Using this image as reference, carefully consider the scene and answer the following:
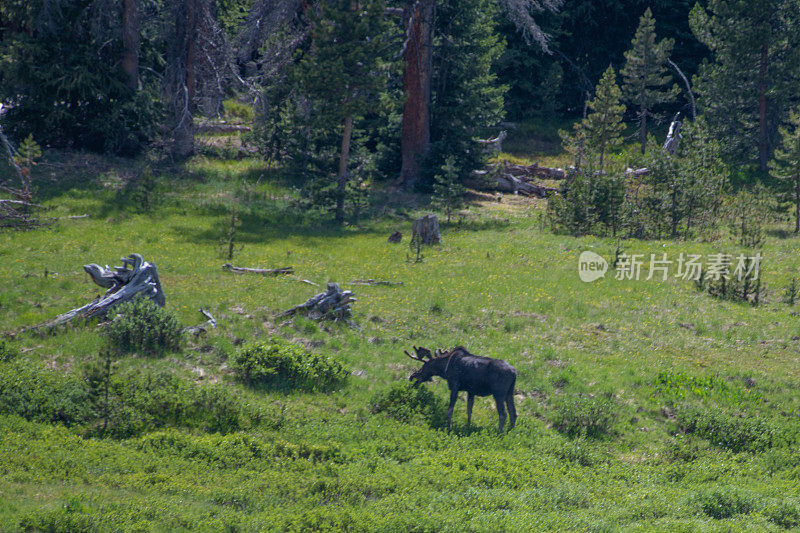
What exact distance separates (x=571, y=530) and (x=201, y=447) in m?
5.59

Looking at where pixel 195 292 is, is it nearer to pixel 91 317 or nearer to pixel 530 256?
pixel 91 317

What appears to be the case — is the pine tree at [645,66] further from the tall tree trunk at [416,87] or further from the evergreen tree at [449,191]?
the evergreen tree at [449,191]

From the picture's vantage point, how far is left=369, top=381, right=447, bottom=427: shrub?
491 inches

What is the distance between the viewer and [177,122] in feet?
119

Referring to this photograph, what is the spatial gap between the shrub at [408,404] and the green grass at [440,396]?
0.24 m

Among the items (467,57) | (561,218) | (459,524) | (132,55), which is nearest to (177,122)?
(132,55)

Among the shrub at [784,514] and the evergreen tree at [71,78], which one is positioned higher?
the evergreen tree at [71,78]

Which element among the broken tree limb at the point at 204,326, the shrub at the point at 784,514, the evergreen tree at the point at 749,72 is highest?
the evergreen tree at the point at 749,72

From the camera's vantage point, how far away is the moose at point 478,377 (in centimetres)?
1170

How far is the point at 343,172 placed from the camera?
31.0 metres

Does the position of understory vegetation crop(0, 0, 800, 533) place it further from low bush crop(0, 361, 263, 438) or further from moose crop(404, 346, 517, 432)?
moose crop(404, 346, 517, 432)

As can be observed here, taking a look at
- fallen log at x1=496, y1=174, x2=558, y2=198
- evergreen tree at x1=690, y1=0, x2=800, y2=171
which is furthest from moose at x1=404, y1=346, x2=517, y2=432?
evergreen tree at x1=690, y1=0, x2=800, y2=171

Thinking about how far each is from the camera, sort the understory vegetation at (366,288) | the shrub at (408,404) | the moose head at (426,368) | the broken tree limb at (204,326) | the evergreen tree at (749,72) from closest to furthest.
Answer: the understory vegetation at (366,288) < the moose head at (426,368) < the shrub at (408,404) < the broken tree limb at (204,326) < the evergreen tree at (749,72)

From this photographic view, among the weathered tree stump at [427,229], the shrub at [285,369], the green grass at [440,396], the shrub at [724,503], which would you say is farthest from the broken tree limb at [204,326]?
the weathered tree stump at [427,229]
